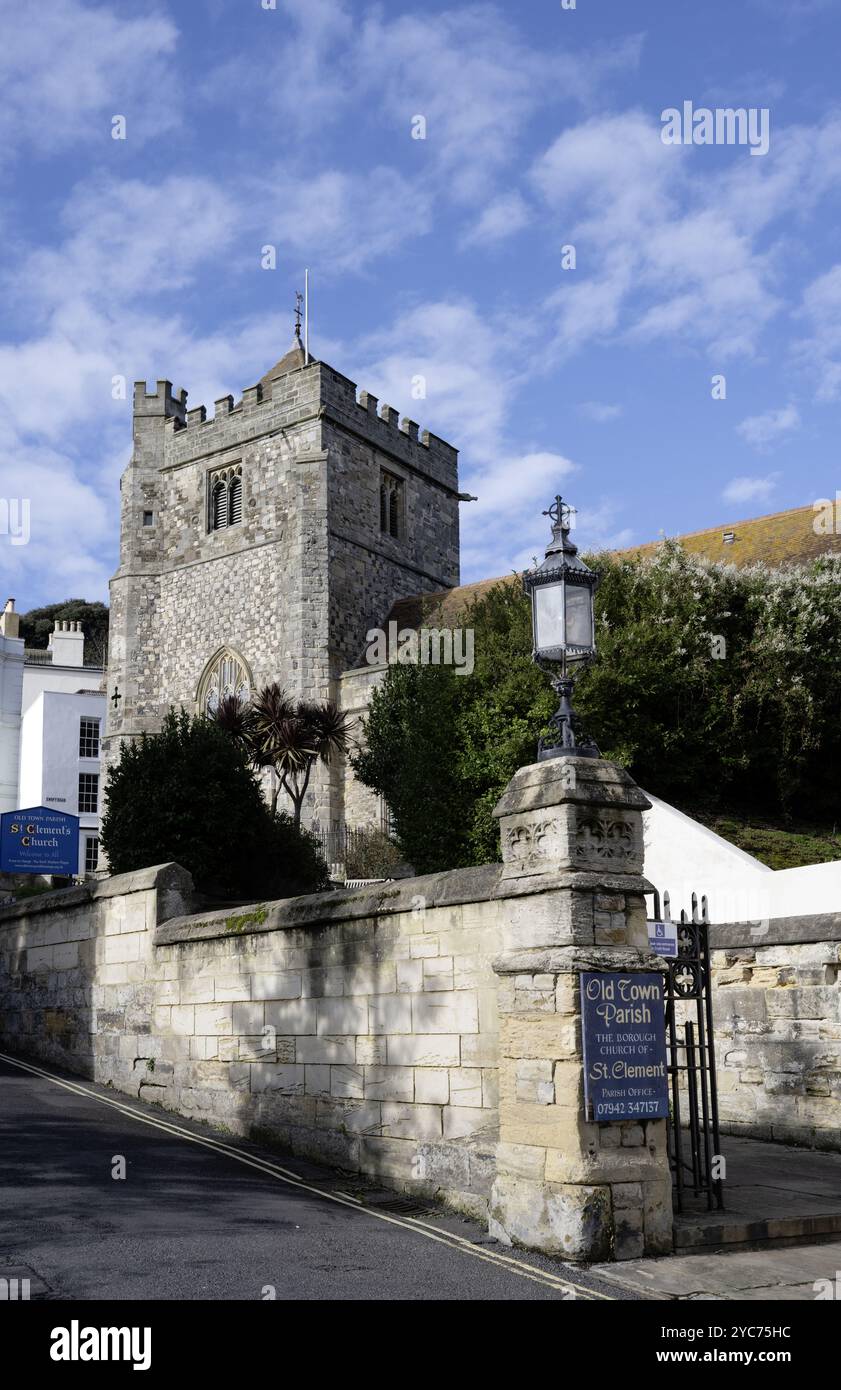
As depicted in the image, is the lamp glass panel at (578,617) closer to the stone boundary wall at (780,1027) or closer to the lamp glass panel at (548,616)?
the lamp glass panel at (548,616)

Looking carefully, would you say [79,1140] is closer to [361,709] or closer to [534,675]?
[534,675]

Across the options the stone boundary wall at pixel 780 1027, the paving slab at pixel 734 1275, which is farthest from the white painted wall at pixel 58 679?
the paving slab at pixel 734 1275

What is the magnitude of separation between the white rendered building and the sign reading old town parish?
111 feet

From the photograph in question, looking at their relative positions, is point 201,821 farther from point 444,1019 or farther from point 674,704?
point 444,1019

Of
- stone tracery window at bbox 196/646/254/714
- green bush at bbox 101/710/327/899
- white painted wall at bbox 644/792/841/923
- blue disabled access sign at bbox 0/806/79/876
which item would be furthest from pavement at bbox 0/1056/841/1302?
stone tracery window at bbox 196/646/254/714

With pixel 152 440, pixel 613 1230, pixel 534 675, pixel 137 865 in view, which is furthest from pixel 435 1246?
pixel 152 440

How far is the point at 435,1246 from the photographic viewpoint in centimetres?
692

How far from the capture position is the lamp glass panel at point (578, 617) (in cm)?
759

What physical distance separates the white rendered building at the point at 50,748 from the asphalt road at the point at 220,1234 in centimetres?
3112

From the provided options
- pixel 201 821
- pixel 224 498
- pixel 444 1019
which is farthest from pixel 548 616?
pixel 224 498

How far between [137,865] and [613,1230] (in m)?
15.3

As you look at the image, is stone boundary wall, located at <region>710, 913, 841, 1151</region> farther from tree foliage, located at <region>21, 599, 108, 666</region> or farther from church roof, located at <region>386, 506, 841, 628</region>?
tree foliage, located at <region>21, 599, 108, 666</region>

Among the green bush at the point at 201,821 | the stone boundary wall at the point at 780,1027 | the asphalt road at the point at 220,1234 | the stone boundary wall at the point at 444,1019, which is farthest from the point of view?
the green bush at the point at 201,821

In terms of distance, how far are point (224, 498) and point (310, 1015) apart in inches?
1168
